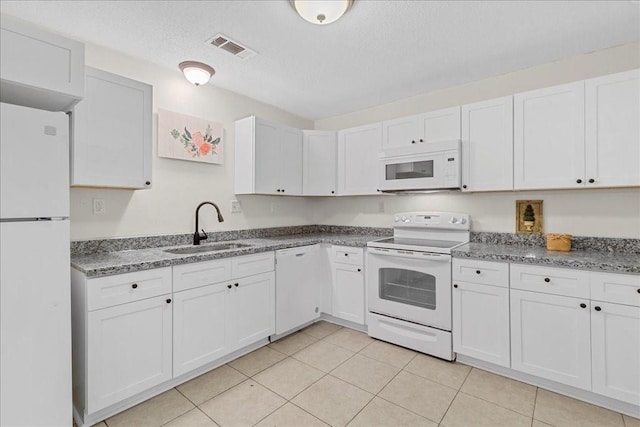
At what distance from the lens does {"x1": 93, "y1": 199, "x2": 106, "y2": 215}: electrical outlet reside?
2.26 metres

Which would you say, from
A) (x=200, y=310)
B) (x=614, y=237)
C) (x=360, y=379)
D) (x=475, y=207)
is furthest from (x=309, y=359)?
(x=614, y=237)

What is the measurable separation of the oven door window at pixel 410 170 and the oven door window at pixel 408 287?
904mm

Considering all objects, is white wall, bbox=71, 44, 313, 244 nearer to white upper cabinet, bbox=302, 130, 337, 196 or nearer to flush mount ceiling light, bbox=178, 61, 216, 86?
flush mount ceiling light, bbox=178, 61, 216, 86

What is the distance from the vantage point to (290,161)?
11.2ft

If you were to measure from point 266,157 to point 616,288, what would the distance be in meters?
2.86

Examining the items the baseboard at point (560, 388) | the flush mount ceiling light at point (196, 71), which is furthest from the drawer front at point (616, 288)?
the flush mount ceiling light at point (196, 71)

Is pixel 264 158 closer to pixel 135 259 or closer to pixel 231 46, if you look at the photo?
pixel 231 46

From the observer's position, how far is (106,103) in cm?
205

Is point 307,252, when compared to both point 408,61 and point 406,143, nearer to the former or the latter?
point 406,143

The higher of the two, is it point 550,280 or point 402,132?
point 402,132

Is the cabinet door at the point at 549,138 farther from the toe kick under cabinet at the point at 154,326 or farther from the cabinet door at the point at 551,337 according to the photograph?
the toe kick under cabinet at the point at 154,326

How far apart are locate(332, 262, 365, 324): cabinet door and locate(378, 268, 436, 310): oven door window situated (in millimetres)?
253

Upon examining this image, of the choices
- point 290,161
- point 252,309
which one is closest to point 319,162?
point 290,161

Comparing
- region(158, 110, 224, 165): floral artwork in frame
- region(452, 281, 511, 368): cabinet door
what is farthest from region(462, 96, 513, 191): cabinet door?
region(158, 110, 224, 165): floral artwork in frame
